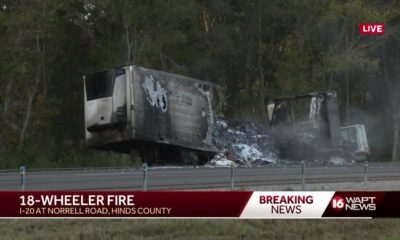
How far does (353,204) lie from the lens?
38.1 ft

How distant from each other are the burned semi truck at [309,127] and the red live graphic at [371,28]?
13.4 meters

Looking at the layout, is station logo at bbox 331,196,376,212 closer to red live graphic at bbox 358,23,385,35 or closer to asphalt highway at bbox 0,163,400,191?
asphalt highway at bbox 0,163,400,191

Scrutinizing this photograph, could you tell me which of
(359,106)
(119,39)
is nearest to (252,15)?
(119,39)

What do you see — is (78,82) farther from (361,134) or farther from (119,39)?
(361,134)

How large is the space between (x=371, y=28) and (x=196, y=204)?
3915cm

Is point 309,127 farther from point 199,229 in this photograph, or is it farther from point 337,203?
point 337,203

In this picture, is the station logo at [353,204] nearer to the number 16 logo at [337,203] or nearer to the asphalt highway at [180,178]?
the number 16 logo at [337,203]

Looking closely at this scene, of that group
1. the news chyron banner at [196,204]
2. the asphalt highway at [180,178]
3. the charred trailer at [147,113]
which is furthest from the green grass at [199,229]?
the charred trailer at [147,113]

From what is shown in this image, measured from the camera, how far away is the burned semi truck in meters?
34.0

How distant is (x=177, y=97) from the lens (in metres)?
28.9

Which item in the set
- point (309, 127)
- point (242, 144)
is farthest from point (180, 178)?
point (309, 127)

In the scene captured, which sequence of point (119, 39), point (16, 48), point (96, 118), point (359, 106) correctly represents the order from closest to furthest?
point (96, 118) → point (16, 48) → point (119, 39) → point (359, 106)

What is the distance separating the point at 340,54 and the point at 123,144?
2250 centimetres

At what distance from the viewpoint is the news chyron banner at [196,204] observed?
11.3m
